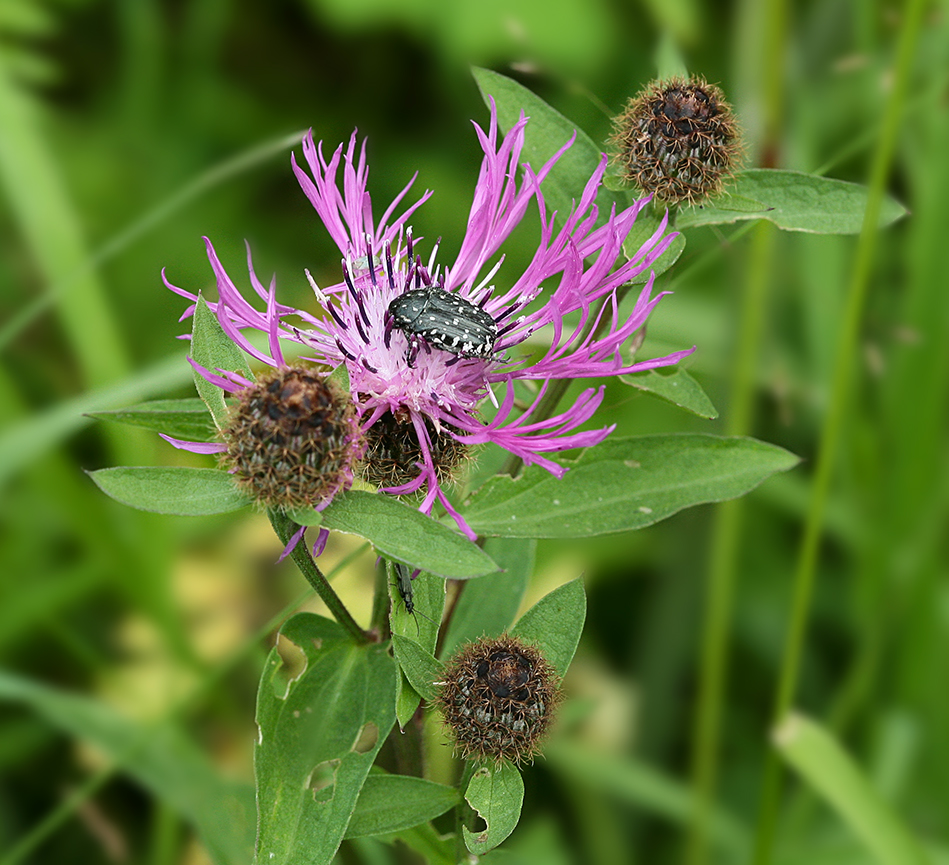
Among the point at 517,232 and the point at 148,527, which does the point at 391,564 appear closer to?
the point at 148,527

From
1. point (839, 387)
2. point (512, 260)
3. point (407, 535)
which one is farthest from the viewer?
point (512, 260)

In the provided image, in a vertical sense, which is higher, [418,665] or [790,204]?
[790,204]

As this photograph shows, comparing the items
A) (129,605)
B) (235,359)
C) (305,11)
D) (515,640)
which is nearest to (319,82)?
(305,11)

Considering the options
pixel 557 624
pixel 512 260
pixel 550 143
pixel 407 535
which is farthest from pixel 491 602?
pixel 512 260

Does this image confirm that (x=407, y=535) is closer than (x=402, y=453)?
Yes

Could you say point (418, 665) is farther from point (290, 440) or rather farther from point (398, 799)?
point (290, 440)

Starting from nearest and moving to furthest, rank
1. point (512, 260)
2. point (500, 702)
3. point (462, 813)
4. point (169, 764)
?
point (500, 702) → point (462, 813) → point (169, 764) → point (512, 260)
